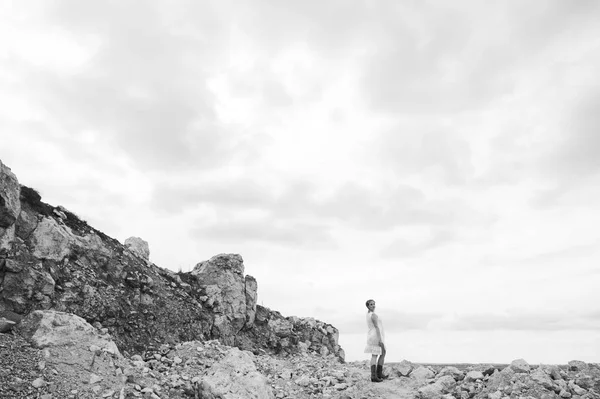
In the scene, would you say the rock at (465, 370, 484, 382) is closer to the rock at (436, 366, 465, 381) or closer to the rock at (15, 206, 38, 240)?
the rock at (436, 366, 465, 381)

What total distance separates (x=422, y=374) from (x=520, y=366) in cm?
303

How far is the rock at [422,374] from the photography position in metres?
14.4

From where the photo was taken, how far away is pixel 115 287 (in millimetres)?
15656

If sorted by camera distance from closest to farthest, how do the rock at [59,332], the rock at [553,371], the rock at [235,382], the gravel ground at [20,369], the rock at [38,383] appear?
the gravel ground at [20,369] < the rock at [38,383] < the rock at [59,332] < the rock at [235,382] < the rock at [553,371]

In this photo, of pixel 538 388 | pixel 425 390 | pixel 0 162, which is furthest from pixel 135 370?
pixel 538 388

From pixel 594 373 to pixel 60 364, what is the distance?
14081 mm

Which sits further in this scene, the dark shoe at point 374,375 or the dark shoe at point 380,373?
the dark shoe at point 380,373

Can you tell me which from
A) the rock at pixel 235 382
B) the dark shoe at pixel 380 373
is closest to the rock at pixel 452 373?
the dark shoe at pixel 380 373

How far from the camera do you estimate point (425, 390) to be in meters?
13.2

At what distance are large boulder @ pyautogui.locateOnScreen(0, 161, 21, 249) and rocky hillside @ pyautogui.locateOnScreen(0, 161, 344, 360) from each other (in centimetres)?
3

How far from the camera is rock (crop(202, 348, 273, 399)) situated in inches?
459

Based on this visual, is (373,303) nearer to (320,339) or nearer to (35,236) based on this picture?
(320,339)

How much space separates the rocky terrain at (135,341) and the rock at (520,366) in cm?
4

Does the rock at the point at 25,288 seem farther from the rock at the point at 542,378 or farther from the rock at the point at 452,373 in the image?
the rock at the point at 542,378
